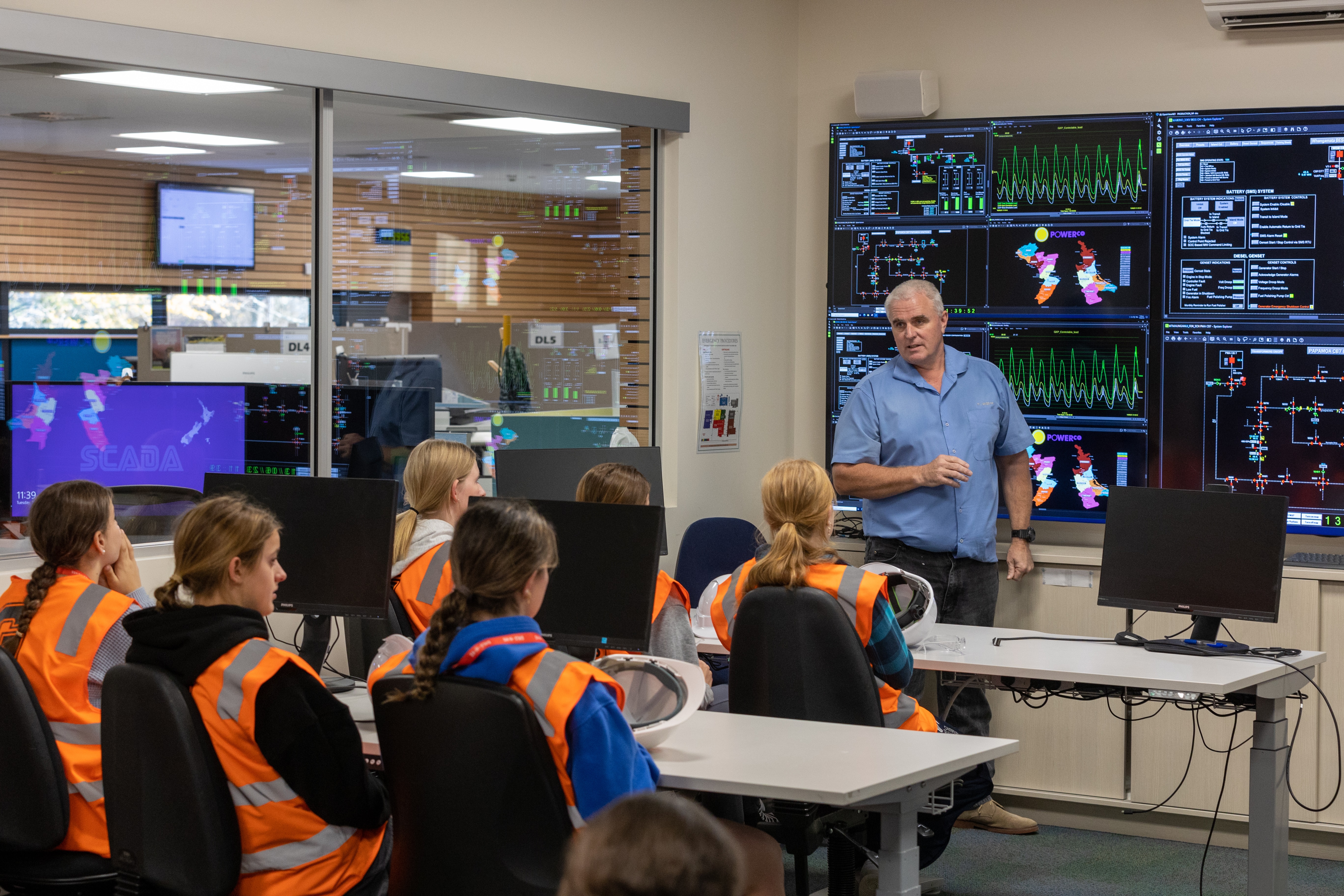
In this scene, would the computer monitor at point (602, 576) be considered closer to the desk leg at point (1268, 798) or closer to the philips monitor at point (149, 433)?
the philips monitor at point (149, 433)

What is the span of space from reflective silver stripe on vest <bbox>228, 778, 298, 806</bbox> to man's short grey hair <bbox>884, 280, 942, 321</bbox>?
123 inches

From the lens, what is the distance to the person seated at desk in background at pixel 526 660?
2191 millimetres

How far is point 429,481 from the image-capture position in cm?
373

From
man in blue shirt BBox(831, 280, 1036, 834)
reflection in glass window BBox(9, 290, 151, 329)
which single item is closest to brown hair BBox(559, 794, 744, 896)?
reflection in glass window BBox(9, 290, 151, 329)

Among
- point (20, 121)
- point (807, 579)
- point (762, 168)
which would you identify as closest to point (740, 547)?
point (762, 168)

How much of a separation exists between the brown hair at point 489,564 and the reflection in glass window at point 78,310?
210cm

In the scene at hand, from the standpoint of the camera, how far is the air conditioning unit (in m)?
4.69

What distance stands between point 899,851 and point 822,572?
0.84 meters

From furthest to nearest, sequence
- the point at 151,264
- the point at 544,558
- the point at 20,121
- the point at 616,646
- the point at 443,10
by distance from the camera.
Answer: the point at 443,10
the point at 151,264
the point at 20,121
the point at 616,646
the point at 544,558

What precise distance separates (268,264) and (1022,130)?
2810 mm

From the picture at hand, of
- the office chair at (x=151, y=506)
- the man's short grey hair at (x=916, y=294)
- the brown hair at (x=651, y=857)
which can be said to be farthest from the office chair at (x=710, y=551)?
the brown hair at (x=651, y=857)

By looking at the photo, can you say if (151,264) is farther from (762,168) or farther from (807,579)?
(762,168)

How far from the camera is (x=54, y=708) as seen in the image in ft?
9.34

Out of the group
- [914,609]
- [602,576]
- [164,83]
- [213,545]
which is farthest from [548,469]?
[213,545]
